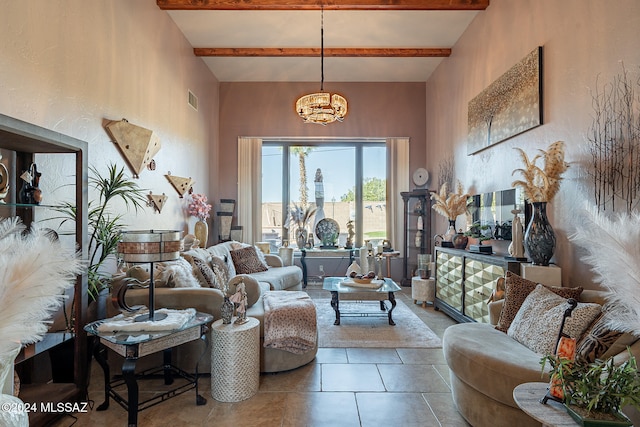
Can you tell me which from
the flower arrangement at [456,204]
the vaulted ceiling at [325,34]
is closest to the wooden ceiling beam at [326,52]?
the vaulted ceiling at [325,34]

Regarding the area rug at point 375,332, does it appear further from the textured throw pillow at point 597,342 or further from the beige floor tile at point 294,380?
the textured throw pillow at point 597,342

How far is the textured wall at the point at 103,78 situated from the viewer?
2146mm

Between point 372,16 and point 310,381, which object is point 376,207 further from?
point 310,381

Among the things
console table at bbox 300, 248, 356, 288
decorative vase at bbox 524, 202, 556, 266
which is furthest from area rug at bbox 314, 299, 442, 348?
console table at bbox 300, 248, 356, 288

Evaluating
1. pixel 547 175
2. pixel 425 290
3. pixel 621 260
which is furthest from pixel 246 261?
Result: pixel 621 260

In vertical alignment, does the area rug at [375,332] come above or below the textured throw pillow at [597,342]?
below

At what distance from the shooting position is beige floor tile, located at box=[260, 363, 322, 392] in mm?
2553

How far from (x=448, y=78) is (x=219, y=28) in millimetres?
3434

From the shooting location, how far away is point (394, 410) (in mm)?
2262

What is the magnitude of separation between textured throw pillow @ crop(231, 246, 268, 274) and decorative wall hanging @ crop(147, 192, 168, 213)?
3.99 feet

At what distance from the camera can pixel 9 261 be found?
627mm

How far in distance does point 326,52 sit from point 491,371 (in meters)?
4.83

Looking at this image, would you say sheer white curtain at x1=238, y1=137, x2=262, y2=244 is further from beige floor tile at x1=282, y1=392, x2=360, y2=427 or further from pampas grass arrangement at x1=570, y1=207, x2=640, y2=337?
pampas grass arrangement at x1=570, y1=207, x2=640, y2=337

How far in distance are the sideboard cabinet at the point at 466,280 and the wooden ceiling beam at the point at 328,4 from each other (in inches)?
113
